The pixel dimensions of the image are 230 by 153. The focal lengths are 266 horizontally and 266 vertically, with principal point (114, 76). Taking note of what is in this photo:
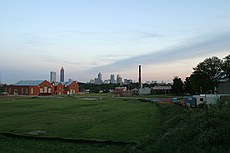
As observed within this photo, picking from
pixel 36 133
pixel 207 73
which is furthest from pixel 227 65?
pixel 36 133

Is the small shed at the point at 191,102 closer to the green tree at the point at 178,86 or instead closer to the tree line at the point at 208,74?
the tree line at the point at 208,74

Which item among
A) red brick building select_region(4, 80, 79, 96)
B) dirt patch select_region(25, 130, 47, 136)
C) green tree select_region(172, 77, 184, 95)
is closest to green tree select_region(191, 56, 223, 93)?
green tree select_region(172, 77, 184, 95)

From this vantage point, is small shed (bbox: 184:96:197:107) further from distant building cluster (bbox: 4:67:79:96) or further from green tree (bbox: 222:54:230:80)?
distant building cluster (bbox: 4:67:79:96)

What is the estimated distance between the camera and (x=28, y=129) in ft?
51.4

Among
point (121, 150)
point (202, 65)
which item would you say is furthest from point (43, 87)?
point (121, 150)

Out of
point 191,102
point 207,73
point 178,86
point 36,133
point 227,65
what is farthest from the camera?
point 178,86

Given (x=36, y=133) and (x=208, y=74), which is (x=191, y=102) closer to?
(x=36, y=133)

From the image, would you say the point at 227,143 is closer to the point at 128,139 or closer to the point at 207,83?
the point at 128,139

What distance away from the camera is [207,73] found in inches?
1988

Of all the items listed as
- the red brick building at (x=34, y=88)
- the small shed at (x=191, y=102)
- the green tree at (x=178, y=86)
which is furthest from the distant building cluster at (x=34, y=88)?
the small shed at (x=191, y=102)

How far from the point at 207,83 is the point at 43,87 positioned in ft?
192

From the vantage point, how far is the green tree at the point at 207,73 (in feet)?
164

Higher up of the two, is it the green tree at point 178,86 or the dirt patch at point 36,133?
the green tree at point 178,86

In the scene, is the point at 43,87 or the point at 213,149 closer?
the point at 213,149
